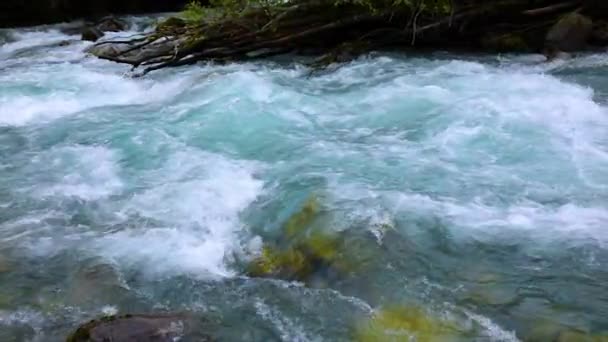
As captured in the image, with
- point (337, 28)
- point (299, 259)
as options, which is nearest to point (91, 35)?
point (337, 28)

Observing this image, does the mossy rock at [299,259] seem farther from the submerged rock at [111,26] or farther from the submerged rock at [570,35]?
the submerged rock at [111,26]

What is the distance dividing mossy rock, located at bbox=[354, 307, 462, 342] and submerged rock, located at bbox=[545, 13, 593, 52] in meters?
7.12

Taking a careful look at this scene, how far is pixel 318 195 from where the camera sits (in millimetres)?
5840

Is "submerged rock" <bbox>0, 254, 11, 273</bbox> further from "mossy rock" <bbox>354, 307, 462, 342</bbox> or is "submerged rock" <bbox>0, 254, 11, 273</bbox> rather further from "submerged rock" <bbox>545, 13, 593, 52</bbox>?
"submerged rock" <bbox>545, 13, 593, 52</bbox>

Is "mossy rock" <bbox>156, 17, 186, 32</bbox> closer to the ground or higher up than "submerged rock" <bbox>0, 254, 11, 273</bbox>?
higher up

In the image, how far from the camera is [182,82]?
10.2 m

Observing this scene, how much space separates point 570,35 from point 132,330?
8.53m

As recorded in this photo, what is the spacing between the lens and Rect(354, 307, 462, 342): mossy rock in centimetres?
405

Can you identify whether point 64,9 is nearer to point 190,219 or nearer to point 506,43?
point 506,43

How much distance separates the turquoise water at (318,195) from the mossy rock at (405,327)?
2.8 inches

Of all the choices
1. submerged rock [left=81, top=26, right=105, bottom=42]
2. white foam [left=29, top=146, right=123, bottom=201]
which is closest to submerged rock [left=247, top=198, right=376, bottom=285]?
white foam [left=29, top=146, right=123, bottom=201]

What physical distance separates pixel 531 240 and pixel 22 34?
14.8m

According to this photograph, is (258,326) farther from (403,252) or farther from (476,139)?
(476,139)

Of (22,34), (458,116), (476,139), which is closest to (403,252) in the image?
(476,139)
